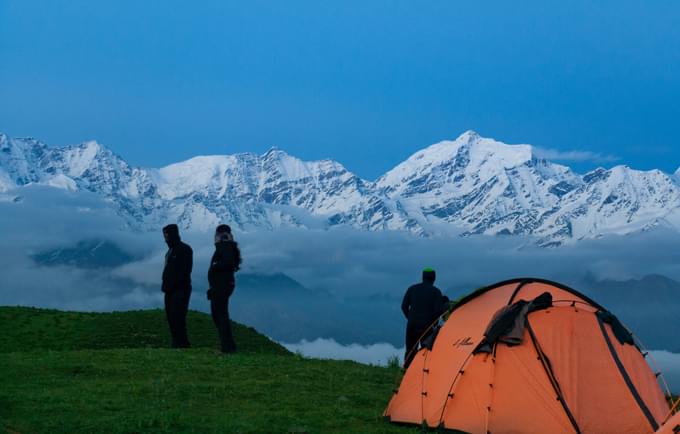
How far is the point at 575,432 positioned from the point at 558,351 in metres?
1.40

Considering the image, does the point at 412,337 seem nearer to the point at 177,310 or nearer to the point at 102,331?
the point at 177,310

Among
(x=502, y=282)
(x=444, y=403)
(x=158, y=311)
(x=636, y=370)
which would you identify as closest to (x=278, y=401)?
(x=444, y=403)

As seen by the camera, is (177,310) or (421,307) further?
(177,310)

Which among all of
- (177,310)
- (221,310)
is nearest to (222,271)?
(221,310)

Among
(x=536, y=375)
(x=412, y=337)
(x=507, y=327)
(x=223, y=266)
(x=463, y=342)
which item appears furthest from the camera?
(x=223, y=266)

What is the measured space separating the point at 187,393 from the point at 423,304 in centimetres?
556

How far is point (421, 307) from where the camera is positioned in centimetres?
2094

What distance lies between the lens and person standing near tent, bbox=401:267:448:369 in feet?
68.5

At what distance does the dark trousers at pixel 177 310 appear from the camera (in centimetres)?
2434

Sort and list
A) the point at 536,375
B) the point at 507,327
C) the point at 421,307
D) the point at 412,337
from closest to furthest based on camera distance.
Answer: the point at 536,375 < the point at 507,327 < the point at 421,307 < the point at 412,337

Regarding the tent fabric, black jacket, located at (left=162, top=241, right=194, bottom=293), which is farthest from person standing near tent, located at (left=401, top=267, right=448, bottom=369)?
black jacket, located at (left=162, top=241, right=194, bottom=293)

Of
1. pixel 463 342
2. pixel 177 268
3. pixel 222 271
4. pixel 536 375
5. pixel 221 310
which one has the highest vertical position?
pixel 177 268

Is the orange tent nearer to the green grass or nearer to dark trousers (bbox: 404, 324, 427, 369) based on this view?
dark trousers (bbox: 404, 324, 427, 369)

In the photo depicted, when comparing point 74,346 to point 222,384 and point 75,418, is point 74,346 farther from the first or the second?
point 75,418
